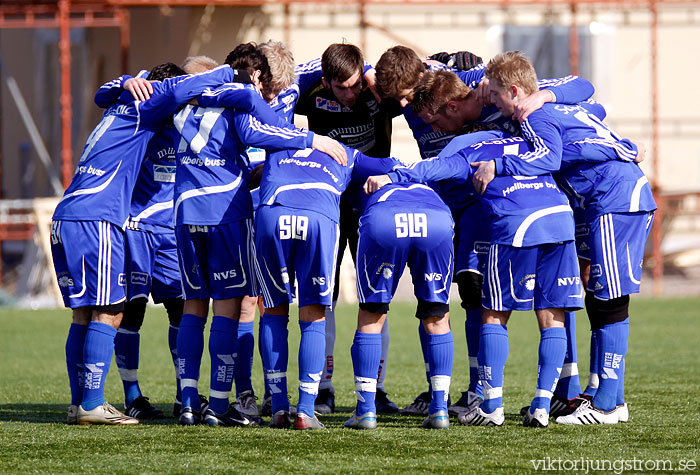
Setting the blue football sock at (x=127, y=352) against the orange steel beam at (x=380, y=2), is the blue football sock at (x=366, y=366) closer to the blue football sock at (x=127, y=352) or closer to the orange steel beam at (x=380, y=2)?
the blue football sock at (x=127, y=352)

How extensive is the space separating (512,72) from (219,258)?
187 cm

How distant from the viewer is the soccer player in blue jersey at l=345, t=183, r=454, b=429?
527cm

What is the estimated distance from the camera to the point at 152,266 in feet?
20.1

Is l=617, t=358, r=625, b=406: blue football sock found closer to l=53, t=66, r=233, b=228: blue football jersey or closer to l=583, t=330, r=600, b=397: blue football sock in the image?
l=583, t=330, r=600, b=397: blue football sock

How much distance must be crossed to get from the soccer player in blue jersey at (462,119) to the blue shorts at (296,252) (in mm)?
1004

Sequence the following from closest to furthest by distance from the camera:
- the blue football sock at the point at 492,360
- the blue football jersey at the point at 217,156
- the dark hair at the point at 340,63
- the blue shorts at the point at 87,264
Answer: the blue football sock at the point at 492,360 < the blue football jersey at the point at 217,156 < the blue shorts at the point at 87,264 < the dark hair at the point at 340,63

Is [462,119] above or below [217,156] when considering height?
above

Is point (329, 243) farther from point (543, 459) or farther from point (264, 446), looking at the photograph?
point (543, 459)

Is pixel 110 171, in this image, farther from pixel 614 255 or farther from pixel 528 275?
pixel 614 255

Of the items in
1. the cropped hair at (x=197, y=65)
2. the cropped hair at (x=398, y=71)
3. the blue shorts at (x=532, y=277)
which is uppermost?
the cropped hair at (x=197, y=65)

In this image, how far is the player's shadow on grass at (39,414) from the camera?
19.2ft

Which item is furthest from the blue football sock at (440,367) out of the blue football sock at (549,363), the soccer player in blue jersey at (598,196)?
the soccer player in blue jersey at (598,196)

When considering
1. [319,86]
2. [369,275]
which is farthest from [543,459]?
[319,86]

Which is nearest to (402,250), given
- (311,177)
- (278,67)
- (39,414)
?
(311,177)
